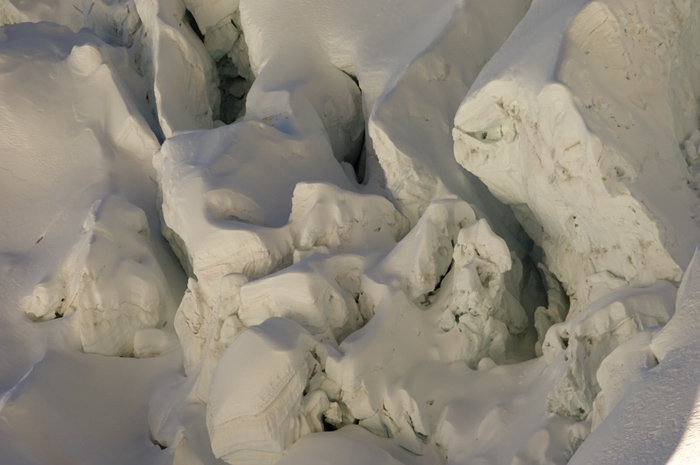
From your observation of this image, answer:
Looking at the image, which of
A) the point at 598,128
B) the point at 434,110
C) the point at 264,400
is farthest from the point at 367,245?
the point at 598,128

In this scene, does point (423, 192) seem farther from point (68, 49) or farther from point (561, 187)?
point (68, 49)

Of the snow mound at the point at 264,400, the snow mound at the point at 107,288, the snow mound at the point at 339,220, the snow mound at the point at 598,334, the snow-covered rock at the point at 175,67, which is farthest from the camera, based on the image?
the snow-covered rock at the point at 175,67

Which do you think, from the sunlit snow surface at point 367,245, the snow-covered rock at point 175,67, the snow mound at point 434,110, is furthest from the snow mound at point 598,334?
the snow-covered rock at point 175,67

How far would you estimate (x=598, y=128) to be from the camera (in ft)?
9.29

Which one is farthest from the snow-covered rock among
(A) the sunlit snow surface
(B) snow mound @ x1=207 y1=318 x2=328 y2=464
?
(B) snow mound @ x1=207 y1=318 x2=328 y2=464

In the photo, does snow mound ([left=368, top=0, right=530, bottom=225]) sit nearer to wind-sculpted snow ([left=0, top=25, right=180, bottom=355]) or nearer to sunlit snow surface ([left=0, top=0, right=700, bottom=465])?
sunlit snow surface ([left=0, top=0, right=700, bottom=465])

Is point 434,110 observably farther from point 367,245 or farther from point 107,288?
point 107,288

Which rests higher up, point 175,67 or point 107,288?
point 175,67

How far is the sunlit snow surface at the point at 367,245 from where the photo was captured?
279cm

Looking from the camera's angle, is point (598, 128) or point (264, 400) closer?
point (598, 128)

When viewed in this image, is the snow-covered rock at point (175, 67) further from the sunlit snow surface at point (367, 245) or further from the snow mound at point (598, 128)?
the snow mound at point (598, 128)

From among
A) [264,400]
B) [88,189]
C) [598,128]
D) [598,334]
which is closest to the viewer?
[598,334]

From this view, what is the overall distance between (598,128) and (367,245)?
3.67 ft

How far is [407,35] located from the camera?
4.18 metres
